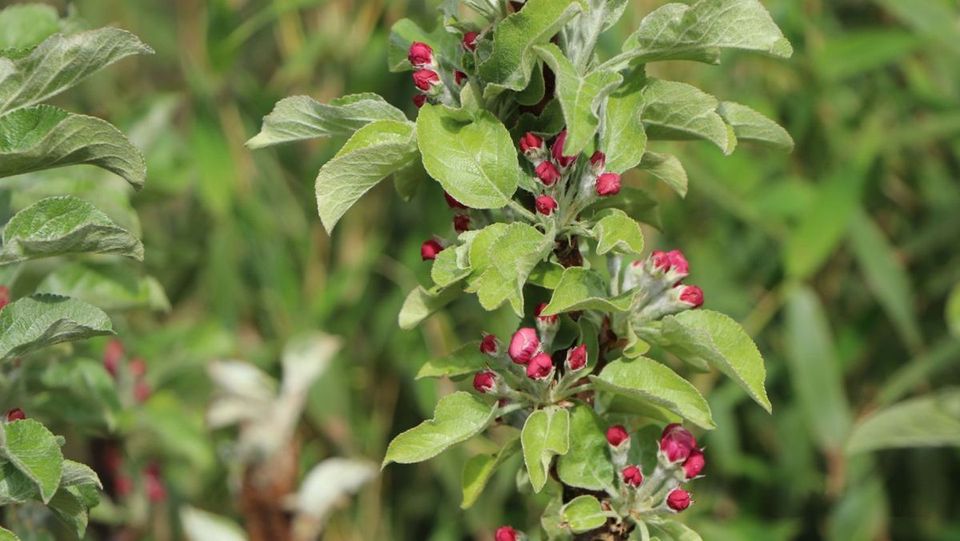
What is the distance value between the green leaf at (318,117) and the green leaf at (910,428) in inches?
23.6

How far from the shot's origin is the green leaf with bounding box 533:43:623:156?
53 cm

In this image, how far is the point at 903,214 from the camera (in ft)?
5.48

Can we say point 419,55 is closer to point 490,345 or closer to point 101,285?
point 490,345

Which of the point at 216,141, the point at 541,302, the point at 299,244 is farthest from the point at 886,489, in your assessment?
the point at 541,302

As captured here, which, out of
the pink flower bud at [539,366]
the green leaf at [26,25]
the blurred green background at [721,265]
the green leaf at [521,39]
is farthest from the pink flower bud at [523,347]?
the blurred green background at [721,265]

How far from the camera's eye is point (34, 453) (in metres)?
0.55

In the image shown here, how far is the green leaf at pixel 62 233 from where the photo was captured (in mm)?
554

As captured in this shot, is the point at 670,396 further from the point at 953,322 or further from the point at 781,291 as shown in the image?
the point at 781,291

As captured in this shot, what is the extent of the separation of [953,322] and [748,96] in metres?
0.49

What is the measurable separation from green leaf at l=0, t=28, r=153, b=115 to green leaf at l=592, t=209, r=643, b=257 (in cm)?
21

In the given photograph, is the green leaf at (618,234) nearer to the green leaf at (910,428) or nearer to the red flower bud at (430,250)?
the red flower bud at (430,250)

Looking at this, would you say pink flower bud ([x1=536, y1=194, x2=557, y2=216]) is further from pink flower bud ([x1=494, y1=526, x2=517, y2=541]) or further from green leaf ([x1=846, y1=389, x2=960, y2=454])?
green leaf ([x1=846, y1=389, x2=960, y2=454])

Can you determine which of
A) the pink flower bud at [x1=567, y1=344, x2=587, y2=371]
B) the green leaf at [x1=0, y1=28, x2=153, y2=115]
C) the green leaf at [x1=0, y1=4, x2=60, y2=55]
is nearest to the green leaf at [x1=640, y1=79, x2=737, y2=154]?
the pink flower bud at [x1=567, y1=344, x2=587, y2=371]

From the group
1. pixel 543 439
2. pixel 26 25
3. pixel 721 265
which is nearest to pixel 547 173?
pixel 543 439
